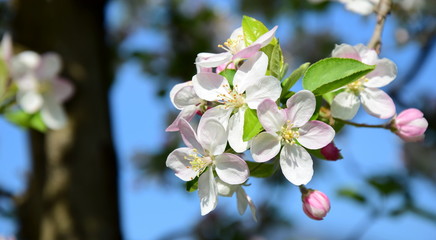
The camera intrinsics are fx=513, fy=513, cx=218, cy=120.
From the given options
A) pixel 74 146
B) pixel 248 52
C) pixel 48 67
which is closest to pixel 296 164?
pixel 248 52

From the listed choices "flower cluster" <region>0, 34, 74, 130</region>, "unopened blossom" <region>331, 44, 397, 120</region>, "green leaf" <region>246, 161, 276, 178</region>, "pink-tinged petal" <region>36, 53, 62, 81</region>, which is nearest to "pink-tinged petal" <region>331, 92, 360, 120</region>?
"unopened blossom" <region>331, 44, 397, 120</region>

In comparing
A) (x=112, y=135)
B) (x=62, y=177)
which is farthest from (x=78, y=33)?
(x=62, y=177)

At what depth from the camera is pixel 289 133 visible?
1.91 feet

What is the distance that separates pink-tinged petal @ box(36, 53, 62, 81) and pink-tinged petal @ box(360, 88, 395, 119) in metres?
0.95

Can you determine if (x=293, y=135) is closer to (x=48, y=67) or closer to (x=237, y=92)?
(x=237, y=92)

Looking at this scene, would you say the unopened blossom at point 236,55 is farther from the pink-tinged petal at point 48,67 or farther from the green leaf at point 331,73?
the pink-tinged petal at point 48,67

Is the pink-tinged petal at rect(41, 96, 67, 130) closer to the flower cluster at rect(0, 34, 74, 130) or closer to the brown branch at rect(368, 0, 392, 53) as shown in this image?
the flower cluster at rect(0, 34, 74, 130)

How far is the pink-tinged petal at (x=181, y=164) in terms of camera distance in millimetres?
615

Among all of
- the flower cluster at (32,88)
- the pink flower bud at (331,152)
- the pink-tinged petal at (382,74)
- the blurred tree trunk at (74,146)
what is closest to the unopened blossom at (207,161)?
the pink flower bud at (331,152)

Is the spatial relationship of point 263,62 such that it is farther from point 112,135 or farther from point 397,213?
point 397,213

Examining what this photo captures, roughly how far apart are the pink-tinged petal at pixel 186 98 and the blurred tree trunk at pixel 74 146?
0.99 metres

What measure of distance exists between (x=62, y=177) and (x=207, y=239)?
2.39 feet

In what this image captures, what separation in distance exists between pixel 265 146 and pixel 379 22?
0.32 metres

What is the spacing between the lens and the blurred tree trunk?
4.92 ft
